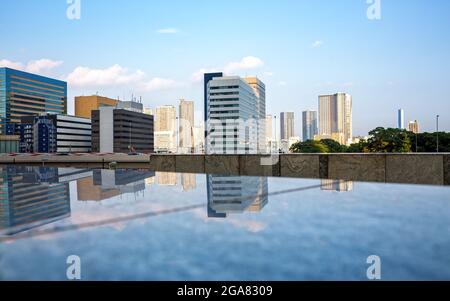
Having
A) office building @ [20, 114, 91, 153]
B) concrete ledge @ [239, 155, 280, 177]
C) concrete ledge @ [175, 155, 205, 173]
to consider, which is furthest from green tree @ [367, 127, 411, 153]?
office building @ [20, 114, 91, 153]

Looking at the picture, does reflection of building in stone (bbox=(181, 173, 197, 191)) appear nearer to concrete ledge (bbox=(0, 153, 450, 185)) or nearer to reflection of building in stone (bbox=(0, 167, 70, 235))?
reflection of building in stone (bbox=(0, 167, 70, 235))

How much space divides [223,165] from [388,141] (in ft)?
325

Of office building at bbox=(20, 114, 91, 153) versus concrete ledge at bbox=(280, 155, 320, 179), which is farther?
office building at bbox=(20, 114, 91, 153)

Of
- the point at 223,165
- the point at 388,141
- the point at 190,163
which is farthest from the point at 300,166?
the point at 388,141

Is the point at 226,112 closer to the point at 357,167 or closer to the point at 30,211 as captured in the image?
the point at 357,167

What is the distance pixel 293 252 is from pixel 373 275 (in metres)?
0.58

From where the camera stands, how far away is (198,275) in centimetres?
201

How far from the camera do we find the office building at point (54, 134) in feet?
525

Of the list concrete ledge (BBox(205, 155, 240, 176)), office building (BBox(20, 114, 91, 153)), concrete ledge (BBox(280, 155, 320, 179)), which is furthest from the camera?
office building (BBox(20, 114, 91, 153))

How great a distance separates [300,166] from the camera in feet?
41.9

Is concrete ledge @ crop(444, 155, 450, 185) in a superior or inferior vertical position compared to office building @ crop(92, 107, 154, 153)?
inferior
